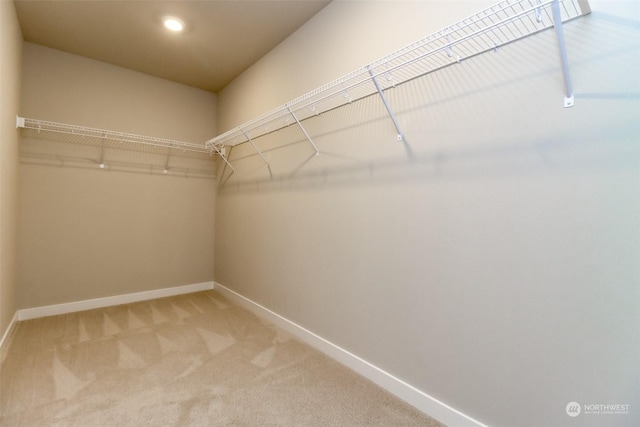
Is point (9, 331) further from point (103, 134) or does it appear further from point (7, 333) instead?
point (103, 134)

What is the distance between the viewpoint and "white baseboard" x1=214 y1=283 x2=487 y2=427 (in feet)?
4.67

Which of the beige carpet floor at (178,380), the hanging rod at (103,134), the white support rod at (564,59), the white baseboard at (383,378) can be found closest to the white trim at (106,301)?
the beige carpet floor at (178,380)

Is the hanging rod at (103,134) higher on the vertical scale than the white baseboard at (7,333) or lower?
higher

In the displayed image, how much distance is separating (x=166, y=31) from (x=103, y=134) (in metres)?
1.27

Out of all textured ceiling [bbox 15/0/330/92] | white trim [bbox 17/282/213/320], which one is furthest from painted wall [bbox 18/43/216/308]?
textured ceiling [bbox 15/0/330/92]

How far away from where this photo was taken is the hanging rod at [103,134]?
262 centimetres

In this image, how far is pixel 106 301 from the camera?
9.96ft

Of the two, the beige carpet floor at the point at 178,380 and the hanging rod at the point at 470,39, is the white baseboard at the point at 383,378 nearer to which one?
the beige carpet floor at the point at 178,380

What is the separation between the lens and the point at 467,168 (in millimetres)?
1386

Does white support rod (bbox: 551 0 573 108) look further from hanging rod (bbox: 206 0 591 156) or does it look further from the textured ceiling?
the textured ceiling

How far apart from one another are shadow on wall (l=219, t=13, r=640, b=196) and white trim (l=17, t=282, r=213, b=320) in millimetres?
2507

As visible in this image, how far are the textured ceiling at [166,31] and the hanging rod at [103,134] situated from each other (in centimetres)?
74

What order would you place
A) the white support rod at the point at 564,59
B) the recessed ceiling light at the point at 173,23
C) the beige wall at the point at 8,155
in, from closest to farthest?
the white support rod at the point at 564,59 < the beige wall at the point at 8,155 < the recessed ceiling light at the point at 173,23

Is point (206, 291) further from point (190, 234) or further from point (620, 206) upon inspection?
point (620, 206)
